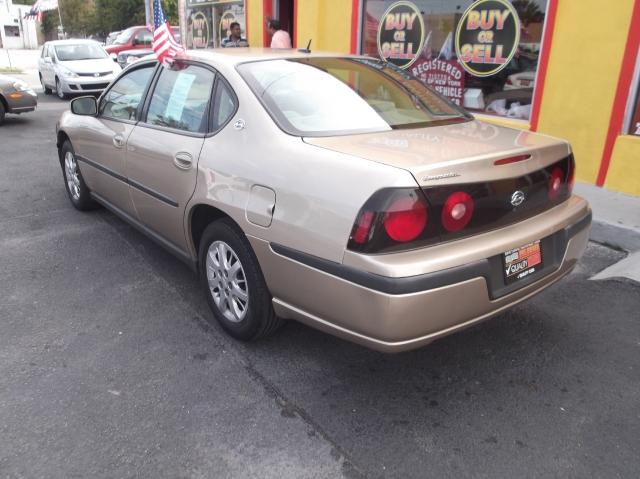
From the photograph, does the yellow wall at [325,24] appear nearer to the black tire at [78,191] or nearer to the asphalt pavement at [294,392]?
the black tire at [78,191]

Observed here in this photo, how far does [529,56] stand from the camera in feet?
21.2

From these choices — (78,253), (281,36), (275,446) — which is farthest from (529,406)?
(281,36)

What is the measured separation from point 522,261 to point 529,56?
4.73m

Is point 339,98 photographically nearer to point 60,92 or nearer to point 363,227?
point 363,227

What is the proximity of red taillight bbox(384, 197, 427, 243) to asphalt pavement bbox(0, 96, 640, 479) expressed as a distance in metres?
0.91

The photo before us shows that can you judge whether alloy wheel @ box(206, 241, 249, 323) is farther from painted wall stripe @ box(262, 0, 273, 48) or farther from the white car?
the white car

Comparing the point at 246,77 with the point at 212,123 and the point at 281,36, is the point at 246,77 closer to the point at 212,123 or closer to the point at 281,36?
the point at 212,123

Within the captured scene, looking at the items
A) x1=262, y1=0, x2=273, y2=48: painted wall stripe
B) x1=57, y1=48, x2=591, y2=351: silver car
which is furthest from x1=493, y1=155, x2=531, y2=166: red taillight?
x1=262, y1=0, x2=273, y2=48: painted wall stripe

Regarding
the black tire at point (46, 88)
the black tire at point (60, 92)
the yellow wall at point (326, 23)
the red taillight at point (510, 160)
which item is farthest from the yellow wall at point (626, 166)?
the black tire at point (46, 88)

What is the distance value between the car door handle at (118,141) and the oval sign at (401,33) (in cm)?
525

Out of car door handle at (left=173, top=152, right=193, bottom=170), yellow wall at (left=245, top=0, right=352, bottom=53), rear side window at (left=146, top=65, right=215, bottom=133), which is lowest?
car door handle at (left=173, top=152, right=193, bottom=170)

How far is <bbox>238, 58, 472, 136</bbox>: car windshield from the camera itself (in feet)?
9.51

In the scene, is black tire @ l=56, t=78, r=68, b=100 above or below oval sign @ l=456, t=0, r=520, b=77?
below

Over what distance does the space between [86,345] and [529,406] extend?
7.96 feet
